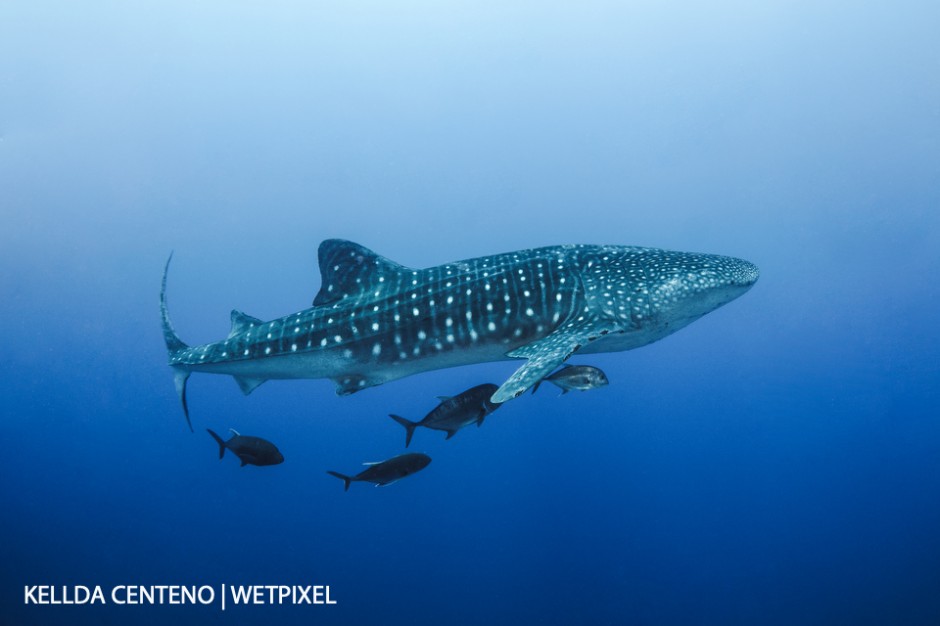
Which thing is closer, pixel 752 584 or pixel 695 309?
pixel 695 309

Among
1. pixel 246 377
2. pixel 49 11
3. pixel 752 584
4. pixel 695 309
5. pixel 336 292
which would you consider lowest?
pixel 752 584

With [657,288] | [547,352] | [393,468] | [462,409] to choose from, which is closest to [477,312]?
[547,352]

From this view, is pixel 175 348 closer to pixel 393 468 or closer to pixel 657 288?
pixel 393 468

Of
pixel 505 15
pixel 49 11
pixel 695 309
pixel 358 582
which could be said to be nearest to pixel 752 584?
pixel 358 582

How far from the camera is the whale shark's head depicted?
193 inches

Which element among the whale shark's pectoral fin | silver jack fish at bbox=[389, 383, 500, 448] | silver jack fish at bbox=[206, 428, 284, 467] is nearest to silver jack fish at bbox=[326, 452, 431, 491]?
silver jack fish at bbox=[389, 383, 500, 448]

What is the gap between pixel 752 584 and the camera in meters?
11.7

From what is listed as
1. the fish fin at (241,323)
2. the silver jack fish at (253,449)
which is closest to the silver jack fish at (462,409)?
the silver jack fish at (253,449)

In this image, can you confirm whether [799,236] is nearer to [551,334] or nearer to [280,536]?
[551,334]

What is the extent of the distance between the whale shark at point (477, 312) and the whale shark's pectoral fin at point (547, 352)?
2 centimetres

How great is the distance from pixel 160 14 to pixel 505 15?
8724 mm

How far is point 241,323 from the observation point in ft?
19.4

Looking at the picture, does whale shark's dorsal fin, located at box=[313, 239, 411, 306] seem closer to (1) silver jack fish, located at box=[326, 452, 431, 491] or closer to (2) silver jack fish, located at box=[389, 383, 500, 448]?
(2) silver jack fish, located at box=[389, 383, 500, 448]

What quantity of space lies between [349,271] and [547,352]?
2.55 meters
